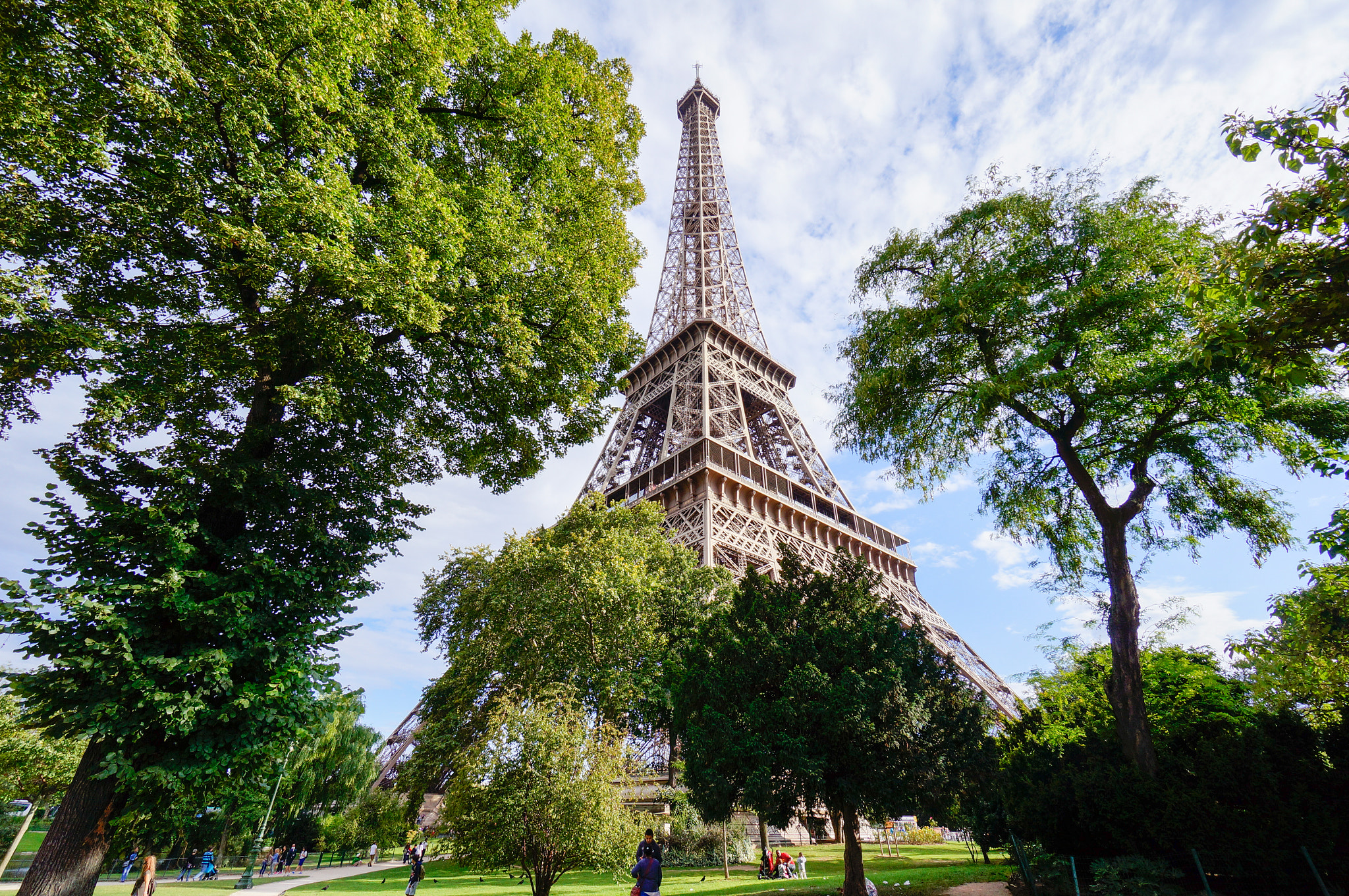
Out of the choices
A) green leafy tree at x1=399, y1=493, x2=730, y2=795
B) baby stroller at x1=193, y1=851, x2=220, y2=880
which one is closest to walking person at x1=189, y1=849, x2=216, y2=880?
baby stroller at x1=193, y1=851, x2=220, y2=880

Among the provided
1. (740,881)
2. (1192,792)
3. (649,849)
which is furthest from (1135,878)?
(740,881)

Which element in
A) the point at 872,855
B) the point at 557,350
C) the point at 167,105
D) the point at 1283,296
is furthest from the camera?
the point at 872,855

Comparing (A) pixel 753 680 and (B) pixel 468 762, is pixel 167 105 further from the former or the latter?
(A) pixel 753 680

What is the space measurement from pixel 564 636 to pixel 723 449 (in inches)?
609

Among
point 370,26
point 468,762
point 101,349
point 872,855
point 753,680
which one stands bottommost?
point 872,855

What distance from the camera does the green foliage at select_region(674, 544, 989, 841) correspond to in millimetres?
9797

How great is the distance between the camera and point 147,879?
362 inches

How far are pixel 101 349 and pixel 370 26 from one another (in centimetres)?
485

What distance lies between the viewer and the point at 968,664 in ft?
115

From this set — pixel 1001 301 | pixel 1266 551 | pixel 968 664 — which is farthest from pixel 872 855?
pixel 1001 301

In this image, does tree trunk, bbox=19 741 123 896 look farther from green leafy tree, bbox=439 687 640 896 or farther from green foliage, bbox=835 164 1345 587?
green foliage, bbox=835 164 1345 587

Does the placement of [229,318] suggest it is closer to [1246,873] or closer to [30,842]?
[1246,873]

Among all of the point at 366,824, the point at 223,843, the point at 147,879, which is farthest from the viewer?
the point at 366,824

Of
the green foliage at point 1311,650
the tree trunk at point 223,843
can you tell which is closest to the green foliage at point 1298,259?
the green foliage at point 1311,650
